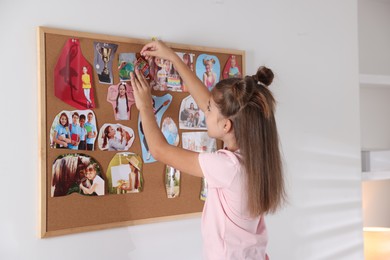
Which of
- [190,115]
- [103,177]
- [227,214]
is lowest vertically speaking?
[227,214]

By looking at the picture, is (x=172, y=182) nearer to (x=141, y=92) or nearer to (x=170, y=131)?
(x=170, y=131)

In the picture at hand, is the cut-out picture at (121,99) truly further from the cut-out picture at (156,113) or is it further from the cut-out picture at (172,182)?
the cut-out picture at (172,182)

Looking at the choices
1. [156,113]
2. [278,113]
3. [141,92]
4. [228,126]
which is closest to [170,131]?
[156,113]

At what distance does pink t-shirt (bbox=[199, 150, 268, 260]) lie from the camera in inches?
55.4

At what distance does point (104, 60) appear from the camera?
151 centimetres

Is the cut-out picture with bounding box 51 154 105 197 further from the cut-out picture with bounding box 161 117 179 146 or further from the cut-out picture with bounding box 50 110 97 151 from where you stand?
the cut-out picture with bounding box 161 117 179 146

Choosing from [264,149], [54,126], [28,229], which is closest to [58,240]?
[28,229]

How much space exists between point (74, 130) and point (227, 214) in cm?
54

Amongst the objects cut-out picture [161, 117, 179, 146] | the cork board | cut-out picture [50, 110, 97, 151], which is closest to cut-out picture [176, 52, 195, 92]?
the cork board

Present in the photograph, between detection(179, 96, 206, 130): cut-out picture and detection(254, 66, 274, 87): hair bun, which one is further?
detection(179, 96, 206, 130): cut-out picture

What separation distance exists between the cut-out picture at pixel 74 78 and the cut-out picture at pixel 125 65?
0.11 meters

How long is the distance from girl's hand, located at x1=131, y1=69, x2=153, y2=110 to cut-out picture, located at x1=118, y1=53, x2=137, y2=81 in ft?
0.07

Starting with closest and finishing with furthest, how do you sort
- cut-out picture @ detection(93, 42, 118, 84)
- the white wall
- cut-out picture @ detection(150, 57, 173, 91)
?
the white wall
cut-out picture @ detection(93, 42, 118, 84)
cut-out picture @ detection(150, 57, 173, 91)

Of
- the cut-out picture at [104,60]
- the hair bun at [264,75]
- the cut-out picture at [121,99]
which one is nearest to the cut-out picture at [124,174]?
the cut-out picture at [121,99]
